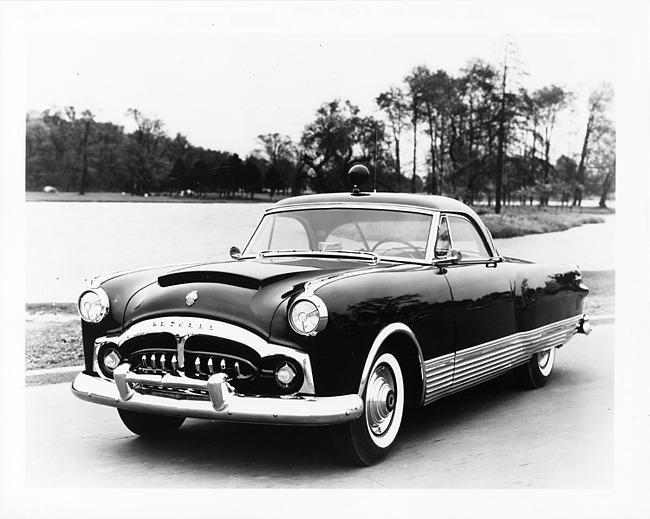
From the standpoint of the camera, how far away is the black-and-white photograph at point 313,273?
164 inches

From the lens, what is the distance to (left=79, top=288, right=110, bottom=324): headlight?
15.0 feet

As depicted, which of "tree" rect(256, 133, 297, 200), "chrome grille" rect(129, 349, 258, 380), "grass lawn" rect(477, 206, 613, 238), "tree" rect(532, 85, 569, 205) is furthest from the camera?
"grass lawn" rect(477, 206, 613, 238)

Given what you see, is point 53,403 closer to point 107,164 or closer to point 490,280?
point 107,164

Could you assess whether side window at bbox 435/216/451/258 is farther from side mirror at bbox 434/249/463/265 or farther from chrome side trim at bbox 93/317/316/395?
chrome side trim at bbox 93/317/316/395

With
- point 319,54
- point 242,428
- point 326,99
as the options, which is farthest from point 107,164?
point 242,428

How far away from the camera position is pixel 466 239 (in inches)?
227

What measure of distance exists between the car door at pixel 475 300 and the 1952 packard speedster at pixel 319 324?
15mm

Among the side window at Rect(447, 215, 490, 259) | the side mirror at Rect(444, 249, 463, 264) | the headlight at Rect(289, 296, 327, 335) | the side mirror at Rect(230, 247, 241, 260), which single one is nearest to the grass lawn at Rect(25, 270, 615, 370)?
the side window at Rect(447, 215, 490, 259)

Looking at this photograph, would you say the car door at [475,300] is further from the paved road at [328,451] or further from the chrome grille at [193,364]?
the chrome grille at [193,364]

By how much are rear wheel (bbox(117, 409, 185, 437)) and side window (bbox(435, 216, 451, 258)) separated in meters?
2.06

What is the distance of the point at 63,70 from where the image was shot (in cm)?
598

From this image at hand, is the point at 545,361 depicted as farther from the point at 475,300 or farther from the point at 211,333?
the point at 211,333

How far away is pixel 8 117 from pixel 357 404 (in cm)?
328

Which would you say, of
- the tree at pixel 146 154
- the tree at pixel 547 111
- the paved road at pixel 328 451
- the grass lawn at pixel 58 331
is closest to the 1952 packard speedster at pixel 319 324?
the paved road at pixel 328 451
